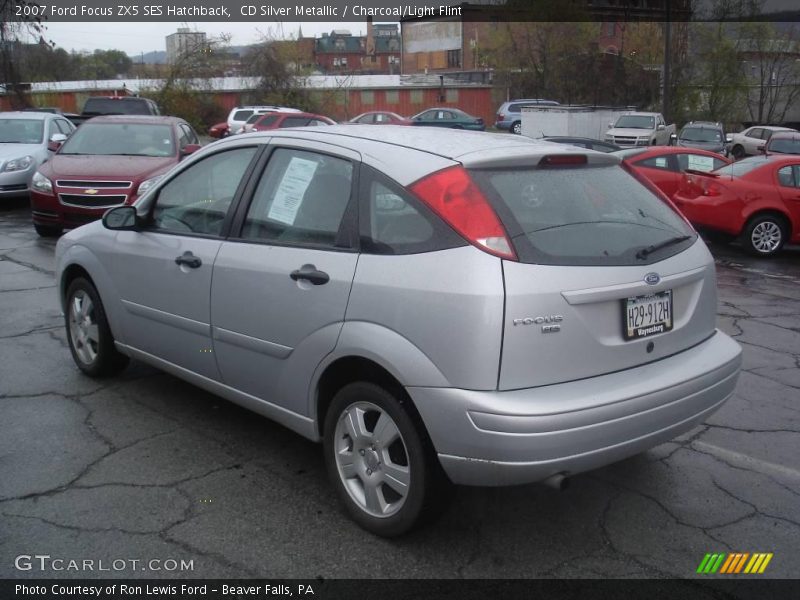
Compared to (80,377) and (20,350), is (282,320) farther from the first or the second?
(20,350)

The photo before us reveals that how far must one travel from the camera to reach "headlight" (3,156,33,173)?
1437 centimetres

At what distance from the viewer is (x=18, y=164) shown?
14.5 m

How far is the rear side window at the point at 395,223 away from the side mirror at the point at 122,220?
73.8 inches

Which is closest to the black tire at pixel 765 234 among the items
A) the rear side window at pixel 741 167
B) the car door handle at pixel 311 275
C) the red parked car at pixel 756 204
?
the red parked car at pixel 756 204

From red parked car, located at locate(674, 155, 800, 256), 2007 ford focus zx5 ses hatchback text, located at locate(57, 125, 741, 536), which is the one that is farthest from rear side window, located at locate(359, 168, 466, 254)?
red parked car, located at locate(674, 155, 800, 256)

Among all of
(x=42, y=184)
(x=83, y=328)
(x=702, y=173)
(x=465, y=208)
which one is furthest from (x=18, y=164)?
(x=465, y=208)

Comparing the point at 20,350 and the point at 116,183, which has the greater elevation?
the point at 116,183

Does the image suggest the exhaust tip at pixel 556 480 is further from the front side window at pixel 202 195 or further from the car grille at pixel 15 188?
the car grille at pixel 15 188

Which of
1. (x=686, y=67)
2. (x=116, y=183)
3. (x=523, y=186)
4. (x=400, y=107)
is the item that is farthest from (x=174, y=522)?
(x=400, y=107)

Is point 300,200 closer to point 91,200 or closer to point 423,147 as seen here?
point 423,147

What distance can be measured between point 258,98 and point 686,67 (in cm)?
2422

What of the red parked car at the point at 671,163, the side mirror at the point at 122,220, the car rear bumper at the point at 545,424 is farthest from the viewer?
the red parked car at the point at 671,163

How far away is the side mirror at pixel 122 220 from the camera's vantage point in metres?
4.80

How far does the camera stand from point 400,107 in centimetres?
5288
